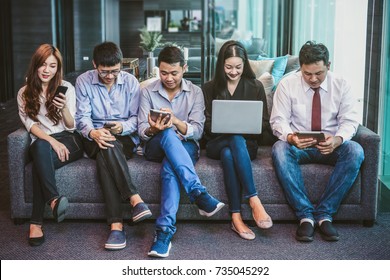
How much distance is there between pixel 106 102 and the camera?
3.58 m

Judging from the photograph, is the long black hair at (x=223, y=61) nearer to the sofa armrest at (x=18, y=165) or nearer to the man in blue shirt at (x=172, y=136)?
the man in blue shirt at (x=172, y=136)

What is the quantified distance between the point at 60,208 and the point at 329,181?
1492mm

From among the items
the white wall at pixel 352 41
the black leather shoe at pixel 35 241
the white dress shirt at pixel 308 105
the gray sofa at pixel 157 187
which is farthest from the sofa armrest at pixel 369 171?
the black leather shoe at pixel 35 241

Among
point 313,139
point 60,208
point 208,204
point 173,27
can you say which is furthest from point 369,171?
point 173,27

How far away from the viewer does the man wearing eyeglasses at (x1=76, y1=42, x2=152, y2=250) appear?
3.25 m

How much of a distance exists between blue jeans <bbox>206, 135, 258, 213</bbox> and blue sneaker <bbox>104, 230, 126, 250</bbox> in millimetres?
638

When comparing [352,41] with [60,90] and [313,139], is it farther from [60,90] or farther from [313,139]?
[60,90]

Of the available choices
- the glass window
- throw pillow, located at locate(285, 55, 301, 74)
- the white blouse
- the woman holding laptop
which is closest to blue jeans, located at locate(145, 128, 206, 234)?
the woman holding laptop

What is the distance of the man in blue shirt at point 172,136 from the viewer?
316cm

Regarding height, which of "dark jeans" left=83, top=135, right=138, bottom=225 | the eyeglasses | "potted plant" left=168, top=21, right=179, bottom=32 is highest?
"potted plant" left=168, top=21, right=179, bottom=32

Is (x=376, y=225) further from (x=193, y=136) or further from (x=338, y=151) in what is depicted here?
(x=193, y=136)

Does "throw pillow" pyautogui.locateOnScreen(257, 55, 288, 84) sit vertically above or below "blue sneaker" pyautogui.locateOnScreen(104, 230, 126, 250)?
above

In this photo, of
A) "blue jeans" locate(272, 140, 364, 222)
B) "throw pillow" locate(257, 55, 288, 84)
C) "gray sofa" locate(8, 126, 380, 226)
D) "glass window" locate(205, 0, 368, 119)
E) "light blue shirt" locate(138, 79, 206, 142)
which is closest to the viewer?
"blue jeans" locate(272, 140, 364, 222)

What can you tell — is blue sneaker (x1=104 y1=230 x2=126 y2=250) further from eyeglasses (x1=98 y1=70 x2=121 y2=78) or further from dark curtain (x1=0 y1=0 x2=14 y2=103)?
dark curtain (x1=0 y1=0 x2=14 y2=103)
